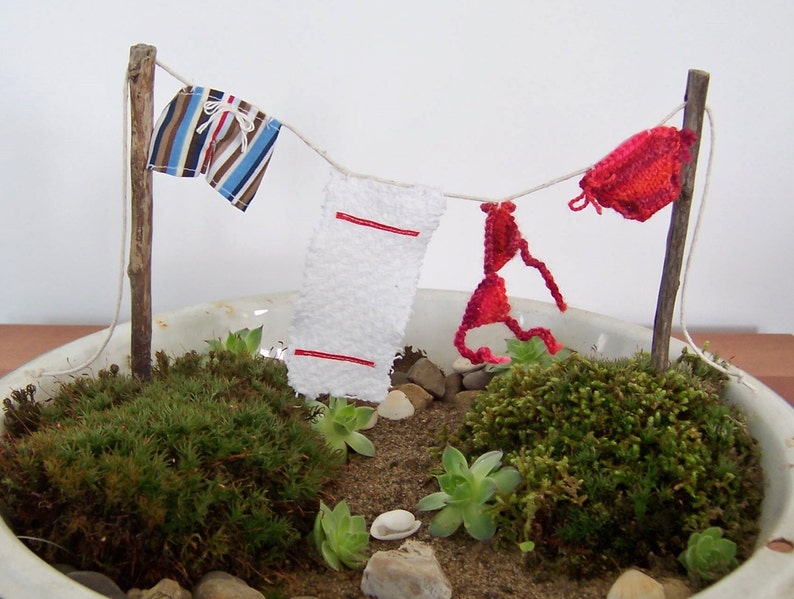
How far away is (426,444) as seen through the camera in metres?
1.28

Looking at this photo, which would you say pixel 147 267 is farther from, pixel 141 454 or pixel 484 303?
pixel 484 303

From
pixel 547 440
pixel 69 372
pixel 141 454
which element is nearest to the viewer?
pixel 141 454

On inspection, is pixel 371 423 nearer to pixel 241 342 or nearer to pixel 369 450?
→ pixel 369 450

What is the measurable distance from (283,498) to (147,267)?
1.21 feet

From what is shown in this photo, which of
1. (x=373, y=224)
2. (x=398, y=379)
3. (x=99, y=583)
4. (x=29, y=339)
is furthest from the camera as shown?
(x=29, y=339)

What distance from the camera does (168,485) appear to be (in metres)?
0.93

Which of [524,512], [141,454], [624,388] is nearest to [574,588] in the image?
[524,512]

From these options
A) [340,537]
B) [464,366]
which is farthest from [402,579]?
[464,366]

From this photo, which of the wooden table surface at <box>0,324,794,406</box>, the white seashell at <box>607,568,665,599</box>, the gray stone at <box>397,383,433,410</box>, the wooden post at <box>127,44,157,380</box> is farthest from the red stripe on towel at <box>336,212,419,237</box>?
the wooden table surface at <box>0,324,794,406</box>

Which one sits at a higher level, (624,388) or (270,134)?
(270,134)

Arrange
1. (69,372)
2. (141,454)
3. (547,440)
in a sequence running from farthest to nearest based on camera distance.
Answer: (69,372), (547,440), (141,454)

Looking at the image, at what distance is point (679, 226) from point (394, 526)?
0.52m

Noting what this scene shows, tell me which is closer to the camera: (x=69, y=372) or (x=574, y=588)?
(x=574, y=588)

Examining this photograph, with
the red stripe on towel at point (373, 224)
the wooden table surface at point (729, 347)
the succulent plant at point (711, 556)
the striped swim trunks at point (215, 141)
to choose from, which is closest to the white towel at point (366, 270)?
the red stripe on towel at point (373, 224)
